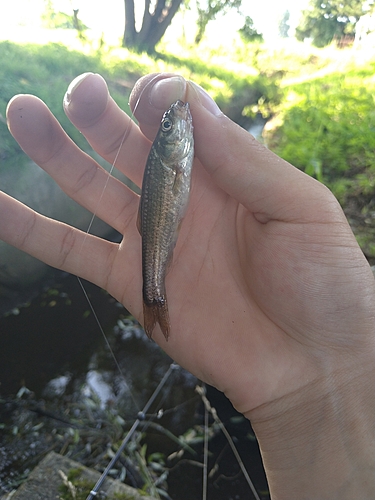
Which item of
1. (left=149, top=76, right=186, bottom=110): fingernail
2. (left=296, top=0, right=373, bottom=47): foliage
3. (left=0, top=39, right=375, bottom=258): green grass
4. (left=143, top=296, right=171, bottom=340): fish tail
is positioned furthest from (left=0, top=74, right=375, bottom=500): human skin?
(left=296, top=0, right=373, bottom=47): foliage

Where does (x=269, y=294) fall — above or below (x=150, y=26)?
below

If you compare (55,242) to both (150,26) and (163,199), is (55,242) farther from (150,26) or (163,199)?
(150,26)

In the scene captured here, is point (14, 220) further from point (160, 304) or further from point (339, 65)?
point (339, 65)

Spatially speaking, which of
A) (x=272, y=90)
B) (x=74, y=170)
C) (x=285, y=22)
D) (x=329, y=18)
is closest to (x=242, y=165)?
(x=74, y=170)

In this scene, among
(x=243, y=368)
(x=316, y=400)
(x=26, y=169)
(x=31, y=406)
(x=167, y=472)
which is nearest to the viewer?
(x=316, y=400)

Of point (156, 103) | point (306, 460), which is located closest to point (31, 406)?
point (306, 460)

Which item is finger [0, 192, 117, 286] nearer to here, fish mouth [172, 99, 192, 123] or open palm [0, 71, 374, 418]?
open palm [0, 71, 374, 418]
